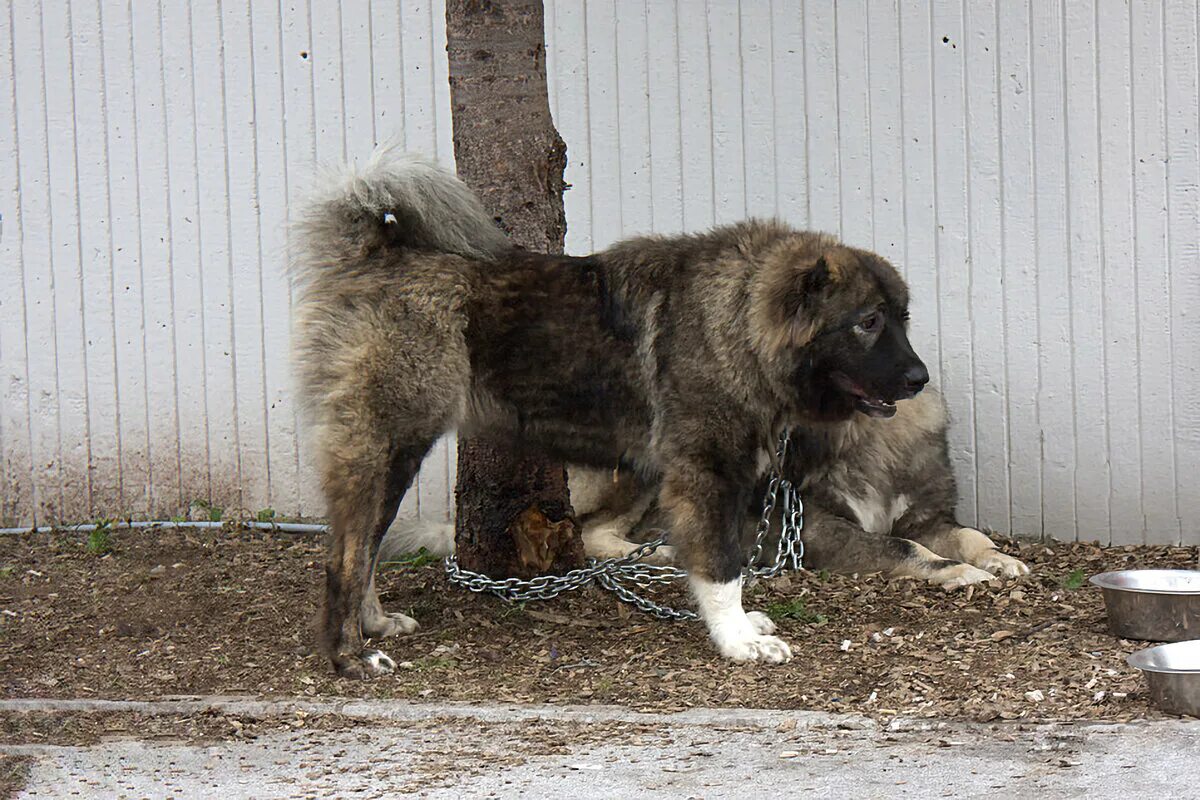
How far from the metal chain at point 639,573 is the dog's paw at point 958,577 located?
0.62 m

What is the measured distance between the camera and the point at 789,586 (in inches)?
250

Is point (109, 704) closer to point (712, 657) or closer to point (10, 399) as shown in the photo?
point (712, 657)

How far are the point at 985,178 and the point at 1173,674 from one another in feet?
10.9

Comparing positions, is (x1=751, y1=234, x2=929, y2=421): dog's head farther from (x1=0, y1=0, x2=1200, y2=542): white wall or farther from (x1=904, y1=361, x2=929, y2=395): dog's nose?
(x1=0, y1=0, x2=1200, y2=542): white wall

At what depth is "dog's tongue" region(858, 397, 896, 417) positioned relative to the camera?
17.6ft

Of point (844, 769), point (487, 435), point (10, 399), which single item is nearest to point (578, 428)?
point (487, 435)

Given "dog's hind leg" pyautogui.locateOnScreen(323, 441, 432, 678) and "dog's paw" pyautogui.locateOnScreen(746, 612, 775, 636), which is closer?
"dog's hind leg" pyautogui.locateOnScreen(323, 441, 432, 678)

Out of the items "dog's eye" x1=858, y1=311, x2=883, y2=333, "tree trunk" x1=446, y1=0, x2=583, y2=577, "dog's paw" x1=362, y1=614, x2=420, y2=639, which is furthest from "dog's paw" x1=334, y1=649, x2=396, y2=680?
"dog's eye" x1=858, y1=311, x2=883, y2=333

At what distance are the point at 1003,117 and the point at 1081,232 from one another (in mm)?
676

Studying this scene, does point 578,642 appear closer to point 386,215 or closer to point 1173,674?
point 386,215

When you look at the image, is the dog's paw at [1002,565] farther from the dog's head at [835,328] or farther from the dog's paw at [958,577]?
the dog's head at [835,328]

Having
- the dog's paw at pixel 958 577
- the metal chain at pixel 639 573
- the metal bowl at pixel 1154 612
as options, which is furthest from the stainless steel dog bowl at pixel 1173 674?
the metal chain at pixel 639 573

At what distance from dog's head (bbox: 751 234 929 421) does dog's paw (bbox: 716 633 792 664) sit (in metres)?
0.95

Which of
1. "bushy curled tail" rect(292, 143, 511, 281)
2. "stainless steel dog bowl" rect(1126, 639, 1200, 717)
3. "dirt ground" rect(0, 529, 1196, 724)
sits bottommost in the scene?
"dirt ground" rect(0, 529, 1196, 724)
